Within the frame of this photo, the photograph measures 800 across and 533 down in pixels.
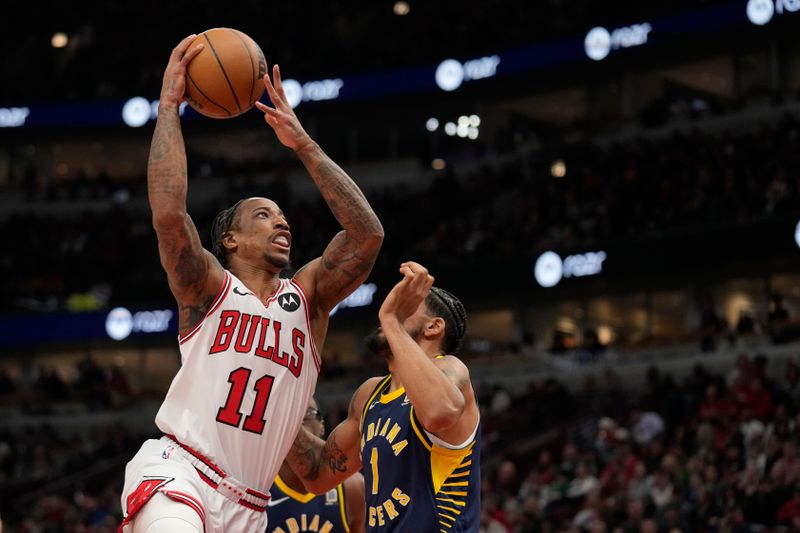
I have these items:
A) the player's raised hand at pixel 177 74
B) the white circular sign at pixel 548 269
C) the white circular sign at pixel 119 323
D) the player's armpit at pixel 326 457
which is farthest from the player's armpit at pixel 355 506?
the white circular sign at pixel 119 323

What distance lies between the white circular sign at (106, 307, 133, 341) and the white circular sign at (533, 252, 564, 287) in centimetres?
1077

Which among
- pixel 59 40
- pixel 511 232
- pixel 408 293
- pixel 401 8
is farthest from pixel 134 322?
pixel 408 293

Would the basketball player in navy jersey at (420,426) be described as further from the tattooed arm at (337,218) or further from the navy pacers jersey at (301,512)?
the navy pacers jersey at (301,512)

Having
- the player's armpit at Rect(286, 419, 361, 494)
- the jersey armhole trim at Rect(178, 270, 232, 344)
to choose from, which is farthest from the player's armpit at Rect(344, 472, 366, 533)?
the jersey armhole trim at Rect(178, 270, 232, 344)

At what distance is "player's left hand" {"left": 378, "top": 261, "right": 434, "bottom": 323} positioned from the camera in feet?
16.8

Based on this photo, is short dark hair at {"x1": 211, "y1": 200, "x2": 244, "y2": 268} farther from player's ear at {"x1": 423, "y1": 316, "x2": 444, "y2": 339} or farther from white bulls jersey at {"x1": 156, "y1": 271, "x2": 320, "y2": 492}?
player's ear at {"x1": 423, "y1": 316, "x2": 444, "y2": 339}

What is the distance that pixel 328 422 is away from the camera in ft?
74.9

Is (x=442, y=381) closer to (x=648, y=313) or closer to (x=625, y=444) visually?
(x=625, y=444)

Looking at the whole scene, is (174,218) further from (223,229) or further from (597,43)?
(597,43)

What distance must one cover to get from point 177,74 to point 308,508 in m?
2.83

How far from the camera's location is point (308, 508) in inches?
274

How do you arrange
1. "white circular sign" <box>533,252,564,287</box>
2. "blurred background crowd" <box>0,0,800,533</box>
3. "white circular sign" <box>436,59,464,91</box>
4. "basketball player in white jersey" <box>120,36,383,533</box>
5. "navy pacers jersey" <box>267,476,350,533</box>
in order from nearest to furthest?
1. "basketball player in white jersey" <box>120,36,383,533</box>
2. "navy pacers jersey" <box>267,476,350,533</box>
3. "blurred background crowd" <box>0,0,800,533</box>
4. "white circular sign" <box>533,252,564,287</box>
5. "white circular sign" <box>436,59,464,91</box>

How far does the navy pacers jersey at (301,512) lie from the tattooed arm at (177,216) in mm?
1952

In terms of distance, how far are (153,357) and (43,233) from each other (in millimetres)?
4600
